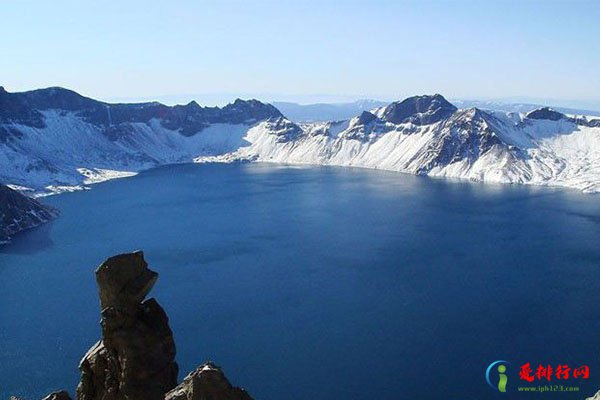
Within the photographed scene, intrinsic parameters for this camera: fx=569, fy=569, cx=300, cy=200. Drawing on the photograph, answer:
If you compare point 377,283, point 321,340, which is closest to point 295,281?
point 377,283

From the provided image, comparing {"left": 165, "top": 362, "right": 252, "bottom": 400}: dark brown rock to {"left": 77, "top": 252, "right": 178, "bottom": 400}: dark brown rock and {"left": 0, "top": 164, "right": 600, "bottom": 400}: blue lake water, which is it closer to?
{"left": 77, "top": 252, "right": 178, "bottom": 400}: dark brown rock

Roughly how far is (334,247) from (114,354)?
128 m

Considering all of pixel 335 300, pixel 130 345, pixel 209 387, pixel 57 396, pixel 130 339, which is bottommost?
pixel 335 300

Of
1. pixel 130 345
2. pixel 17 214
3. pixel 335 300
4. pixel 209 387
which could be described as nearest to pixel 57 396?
pixel 209 387

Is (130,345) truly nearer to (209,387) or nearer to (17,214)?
(209,387)

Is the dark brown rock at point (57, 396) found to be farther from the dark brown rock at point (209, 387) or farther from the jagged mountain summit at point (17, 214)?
the jagged mountain summit at point (17, 214)

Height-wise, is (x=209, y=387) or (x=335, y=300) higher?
(x=209, y=387)

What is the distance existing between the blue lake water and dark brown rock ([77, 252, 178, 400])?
172 ft

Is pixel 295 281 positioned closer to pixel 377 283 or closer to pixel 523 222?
pixel 377 283

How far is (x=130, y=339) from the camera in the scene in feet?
59.1

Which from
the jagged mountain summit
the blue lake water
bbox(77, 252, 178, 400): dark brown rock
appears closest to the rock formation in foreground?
bbox(77, 252, 178, 400): dark brown rock

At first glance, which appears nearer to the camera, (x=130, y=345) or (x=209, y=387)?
(x=130, y=345)

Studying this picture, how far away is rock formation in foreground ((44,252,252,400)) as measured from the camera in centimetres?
1759

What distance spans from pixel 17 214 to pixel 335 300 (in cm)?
12113
